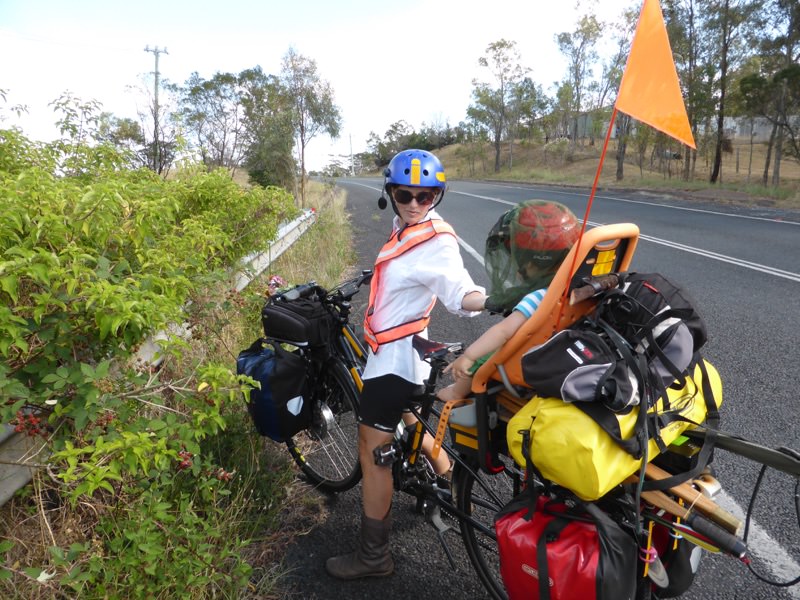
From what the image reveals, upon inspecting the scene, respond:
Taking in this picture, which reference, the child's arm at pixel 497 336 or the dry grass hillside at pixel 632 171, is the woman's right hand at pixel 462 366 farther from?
the dry grass hillside at pixel 632 171

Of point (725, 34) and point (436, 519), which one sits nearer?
point (436, 519)

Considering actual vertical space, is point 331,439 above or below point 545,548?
below

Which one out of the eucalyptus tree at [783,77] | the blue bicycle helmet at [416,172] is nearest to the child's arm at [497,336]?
the blue bicycle helmet at [416,172]

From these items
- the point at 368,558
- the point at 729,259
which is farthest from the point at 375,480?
the point at 729,259

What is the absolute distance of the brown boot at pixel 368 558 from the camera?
2.56 m

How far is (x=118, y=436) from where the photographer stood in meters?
1.95

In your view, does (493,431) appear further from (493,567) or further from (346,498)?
(346,498)

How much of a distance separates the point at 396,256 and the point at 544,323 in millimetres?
850

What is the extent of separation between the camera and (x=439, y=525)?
2.67m

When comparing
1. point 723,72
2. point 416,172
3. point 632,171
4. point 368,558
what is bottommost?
point 368,558

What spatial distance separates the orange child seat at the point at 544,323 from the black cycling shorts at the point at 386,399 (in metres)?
0.49

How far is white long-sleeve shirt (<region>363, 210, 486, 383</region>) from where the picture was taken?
2.39m

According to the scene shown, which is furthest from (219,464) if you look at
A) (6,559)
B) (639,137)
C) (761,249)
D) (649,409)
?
(639,137)

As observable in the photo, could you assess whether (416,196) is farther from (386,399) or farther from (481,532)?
(481,532)
